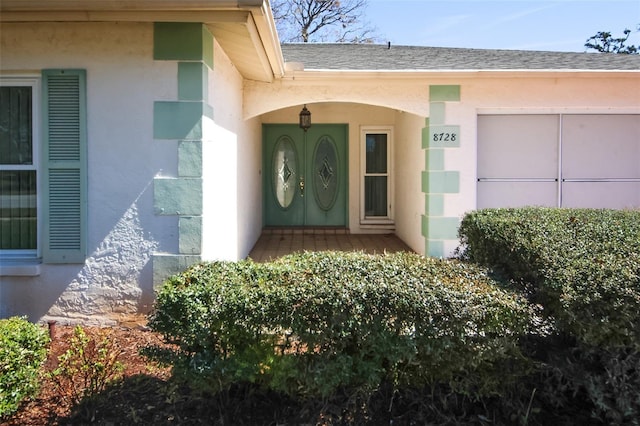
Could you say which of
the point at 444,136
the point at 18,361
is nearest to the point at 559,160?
the point at 444,136

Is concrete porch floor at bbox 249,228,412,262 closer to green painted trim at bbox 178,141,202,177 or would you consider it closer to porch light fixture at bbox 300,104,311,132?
porch light fixture at bbox 300,104,311,132

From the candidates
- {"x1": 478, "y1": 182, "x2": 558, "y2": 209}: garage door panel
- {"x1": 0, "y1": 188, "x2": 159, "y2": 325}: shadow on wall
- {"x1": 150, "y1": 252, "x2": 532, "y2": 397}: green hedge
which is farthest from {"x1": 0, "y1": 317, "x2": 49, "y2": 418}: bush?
{"x1": 478, "y1": 182, "x2": 558, "y2": 209}: garage door panel

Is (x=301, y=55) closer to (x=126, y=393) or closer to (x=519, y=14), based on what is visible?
(x=519, y=14)

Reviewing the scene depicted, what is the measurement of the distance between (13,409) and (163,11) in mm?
3115

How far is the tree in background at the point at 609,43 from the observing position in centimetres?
2806

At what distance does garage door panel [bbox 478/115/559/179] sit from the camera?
726cm

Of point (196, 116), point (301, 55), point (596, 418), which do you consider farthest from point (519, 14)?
point (596, 418)

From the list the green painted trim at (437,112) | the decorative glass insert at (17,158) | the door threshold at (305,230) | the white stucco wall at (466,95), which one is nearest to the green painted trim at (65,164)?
the decorative glass insert at (17,158)

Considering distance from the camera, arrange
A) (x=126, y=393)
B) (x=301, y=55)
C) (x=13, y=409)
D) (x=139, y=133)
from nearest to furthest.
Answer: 1. (x=13, y=409)
2. (x=126, y=393)
3. (x=139, y=133)
4. (x=301, y=55)

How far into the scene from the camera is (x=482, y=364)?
2.83 meters

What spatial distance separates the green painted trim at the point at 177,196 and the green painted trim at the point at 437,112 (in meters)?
3.76

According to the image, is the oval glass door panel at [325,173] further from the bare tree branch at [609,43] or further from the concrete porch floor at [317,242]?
the bare tree branch at [609,43]

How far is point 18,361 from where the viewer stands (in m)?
2.93

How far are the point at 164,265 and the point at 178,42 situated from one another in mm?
2055
